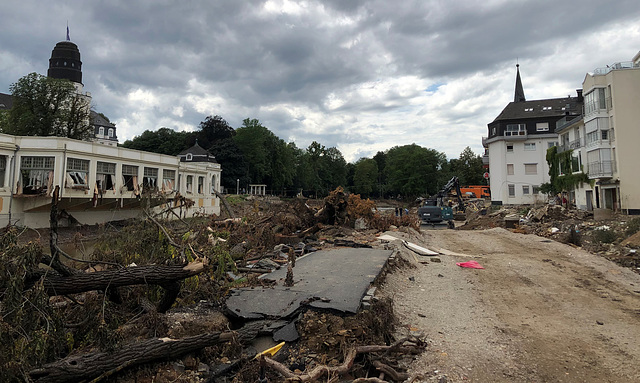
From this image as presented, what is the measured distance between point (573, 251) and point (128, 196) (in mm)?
30717

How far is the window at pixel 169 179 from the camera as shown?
115 feet

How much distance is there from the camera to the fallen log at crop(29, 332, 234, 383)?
342 centimetres

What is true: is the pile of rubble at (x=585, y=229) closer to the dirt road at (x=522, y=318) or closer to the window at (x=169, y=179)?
the dirt road at (x=522, y=318)

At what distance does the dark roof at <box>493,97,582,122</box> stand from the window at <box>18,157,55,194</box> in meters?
44.9

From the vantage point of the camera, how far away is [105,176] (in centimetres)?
2845

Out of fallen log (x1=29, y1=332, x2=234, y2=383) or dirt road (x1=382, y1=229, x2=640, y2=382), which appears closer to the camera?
fallen log (x1=29, y1=332, x2=234, y2=383)

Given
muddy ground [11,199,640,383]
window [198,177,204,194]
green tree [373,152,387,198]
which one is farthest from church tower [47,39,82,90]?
muddy ground [11,199,640,383]

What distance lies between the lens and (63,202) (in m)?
25.2

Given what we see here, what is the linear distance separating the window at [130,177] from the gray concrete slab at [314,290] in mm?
25894

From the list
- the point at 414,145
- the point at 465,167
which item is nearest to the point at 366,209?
the point at 465,167

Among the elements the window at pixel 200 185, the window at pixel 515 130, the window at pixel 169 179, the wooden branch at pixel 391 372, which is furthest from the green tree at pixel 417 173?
the wooden branch at pixel 391 372

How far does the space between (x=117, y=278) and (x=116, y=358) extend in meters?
1.30

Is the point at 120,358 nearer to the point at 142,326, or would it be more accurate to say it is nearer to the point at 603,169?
the point at 142,326

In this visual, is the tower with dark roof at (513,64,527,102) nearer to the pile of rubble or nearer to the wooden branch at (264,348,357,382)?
the pile of rubble
